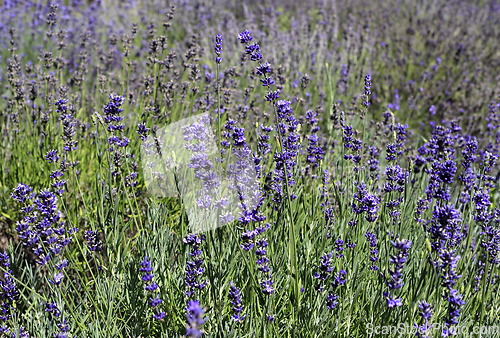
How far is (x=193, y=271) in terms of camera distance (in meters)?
1.67

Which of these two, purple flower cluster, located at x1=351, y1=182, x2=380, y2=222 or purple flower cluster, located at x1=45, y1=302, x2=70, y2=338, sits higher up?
purple flower cluster, located at x1=351, y1=182, x2=380, y2=222

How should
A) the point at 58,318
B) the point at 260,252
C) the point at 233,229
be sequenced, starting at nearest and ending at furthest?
the point at 260,252, the point at 58,318, the point at 233,229

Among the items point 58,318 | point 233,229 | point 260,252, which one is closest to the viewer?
point 260,252

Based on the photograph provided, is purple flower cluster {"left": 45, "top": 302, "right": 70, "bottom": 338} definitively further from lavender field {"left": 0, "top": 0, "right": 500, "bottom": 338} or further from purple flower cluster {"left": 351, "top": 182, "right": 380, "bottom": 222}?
purple flower cluster {"left": 351, "top": 182, "right": 380, "bottom": 222}

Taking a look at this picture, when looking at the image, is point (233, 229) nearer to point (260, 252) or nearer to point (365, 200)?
point (260, 252)

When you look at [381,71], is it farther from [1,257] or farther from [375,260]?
[1,257]

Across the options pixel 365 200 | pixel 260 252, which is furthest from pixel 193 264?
pixel 365 200

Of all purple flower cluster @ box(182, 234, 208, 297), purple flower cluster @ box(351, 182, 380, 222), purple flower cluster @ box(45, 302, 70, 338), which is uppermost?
purple flower cluster @ box(351, 182, 380, 222)

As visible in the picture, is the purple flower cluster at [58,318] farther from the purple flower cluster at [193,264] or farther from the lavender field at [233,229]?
the purple flower cluster at [193,264]

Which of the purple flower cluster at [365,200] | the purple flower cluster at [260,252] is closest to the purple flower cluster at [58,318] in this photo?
the purple flower cluster at [260,252]

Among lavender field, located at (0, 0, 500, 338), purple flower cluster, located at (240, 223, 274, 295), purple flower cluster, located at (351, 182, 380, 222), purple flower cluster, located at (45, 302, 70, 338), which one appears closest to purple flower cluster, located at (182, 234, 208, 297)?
lavender field, located at (0, 0, 500, 338)

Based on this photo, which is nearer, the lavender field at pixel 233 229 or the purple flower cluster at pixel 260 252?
the purple flower cluster at pixel 260 252

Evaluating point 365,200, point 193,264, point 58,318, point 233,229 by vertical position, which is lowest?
point 58,318

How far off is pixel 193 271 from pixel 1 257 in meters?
1.04
